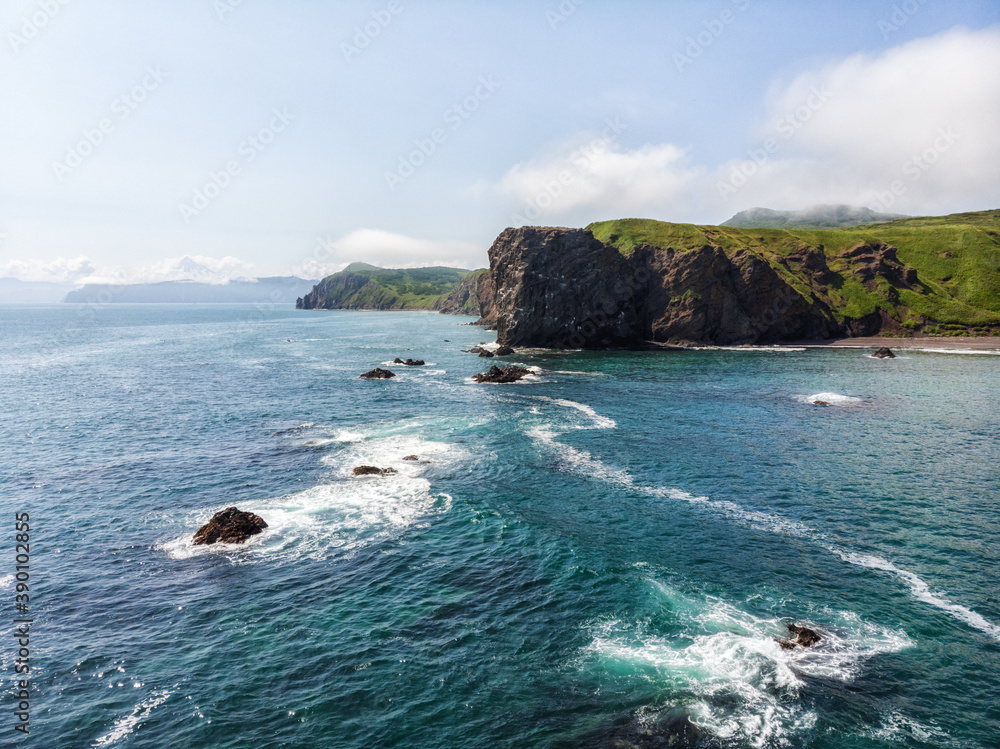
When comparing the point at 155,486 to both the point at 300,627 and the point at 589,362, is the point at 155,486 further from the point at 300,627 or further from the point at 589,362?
the point at 589,362

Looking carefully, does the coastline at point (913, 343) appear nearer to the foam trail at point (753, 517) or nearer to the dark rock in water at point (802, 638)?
the foam trail at point (753, 517)

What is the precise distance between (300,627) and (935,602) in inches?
1327

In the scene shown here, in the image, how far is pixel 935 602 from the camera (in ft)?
90.1

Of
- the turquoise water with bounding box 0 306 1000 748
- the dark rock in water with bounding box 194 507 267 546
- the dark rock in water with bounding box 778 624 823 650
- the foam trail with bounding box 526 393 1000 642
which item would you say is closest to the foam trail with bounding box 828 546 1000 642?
the foam trail with bounding box 526 393 1000 642

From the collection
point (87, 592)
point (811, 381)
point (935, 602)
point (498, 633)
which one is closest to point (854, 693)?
point (935, 602)

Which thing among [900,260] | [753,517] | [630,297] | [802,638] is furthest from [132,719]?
[900,260]

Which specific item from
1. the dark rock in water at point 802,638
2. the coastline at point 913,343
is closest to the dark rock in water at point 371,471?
the dark rock in water at point 802,638

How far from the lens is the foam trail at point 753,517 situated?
1054 inches

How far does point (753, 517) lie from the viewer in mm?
38094

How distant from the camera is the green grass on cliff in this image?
15000 centimetres

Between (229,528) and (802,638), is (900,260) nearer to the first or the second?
(802,638)

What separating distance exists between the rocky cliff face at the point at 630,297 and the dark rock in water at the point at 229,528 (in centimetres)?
11006

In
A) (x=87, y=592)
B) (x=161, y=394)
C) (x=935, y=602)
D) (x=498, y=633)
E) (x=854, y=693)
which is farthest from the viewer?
(x=161, y=394)

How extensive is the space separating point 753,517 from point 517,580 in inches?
765
